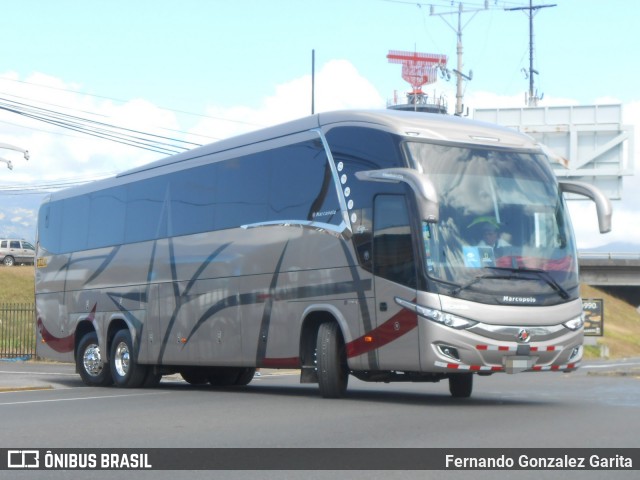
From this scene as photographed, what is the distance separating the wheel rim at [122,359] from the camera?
866 inches

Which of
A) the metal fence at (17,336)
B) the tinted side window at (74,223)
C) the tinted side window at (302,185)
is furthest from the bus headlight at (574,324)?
the metal fence at (17,336)

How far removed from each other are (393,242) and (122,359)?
28.0ft

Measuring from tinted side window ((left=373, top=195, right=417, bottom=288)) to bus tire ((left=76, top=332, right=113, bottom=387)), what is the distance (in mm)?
8788

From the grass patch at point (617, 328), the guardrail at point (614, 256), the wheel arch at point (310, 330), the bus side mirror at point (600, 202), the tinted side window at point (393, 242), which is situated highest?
the guardrail at point (614, 256)

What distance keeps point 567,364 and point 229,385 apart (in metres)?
9.05

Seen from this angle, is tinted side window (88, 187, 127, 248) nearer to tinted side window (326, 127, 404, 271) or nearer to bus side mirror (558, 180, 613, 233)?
tinted side window (326, 127, 404, 271)

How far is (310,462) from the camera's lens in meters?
9.80

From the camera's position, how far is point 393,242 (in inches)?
606

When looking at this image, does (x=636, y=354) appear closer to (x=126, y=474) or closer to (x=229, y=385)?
(x=229, y=385)

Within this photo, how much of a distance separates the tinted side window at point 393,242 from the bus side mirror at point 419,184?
0.97 feet

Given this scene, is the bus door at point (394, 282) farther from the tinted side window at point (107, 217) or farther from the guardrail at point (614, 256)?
the guardrail at point (614, 256)

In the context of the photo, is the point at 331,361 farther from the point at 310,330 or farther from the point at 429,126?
the point at 429,126

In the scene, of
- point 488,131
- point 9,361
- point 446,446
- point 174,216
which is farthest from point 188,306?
point 9,361

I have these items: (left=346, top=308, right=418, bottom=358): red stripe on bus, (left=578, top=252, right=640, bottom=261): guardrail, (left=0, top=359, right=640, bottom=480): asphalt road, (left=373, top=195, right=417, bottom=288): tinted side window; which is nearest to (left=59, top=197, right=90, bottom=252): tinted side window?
(left=0, top=359, right=640, bottom=480): asphalt road
